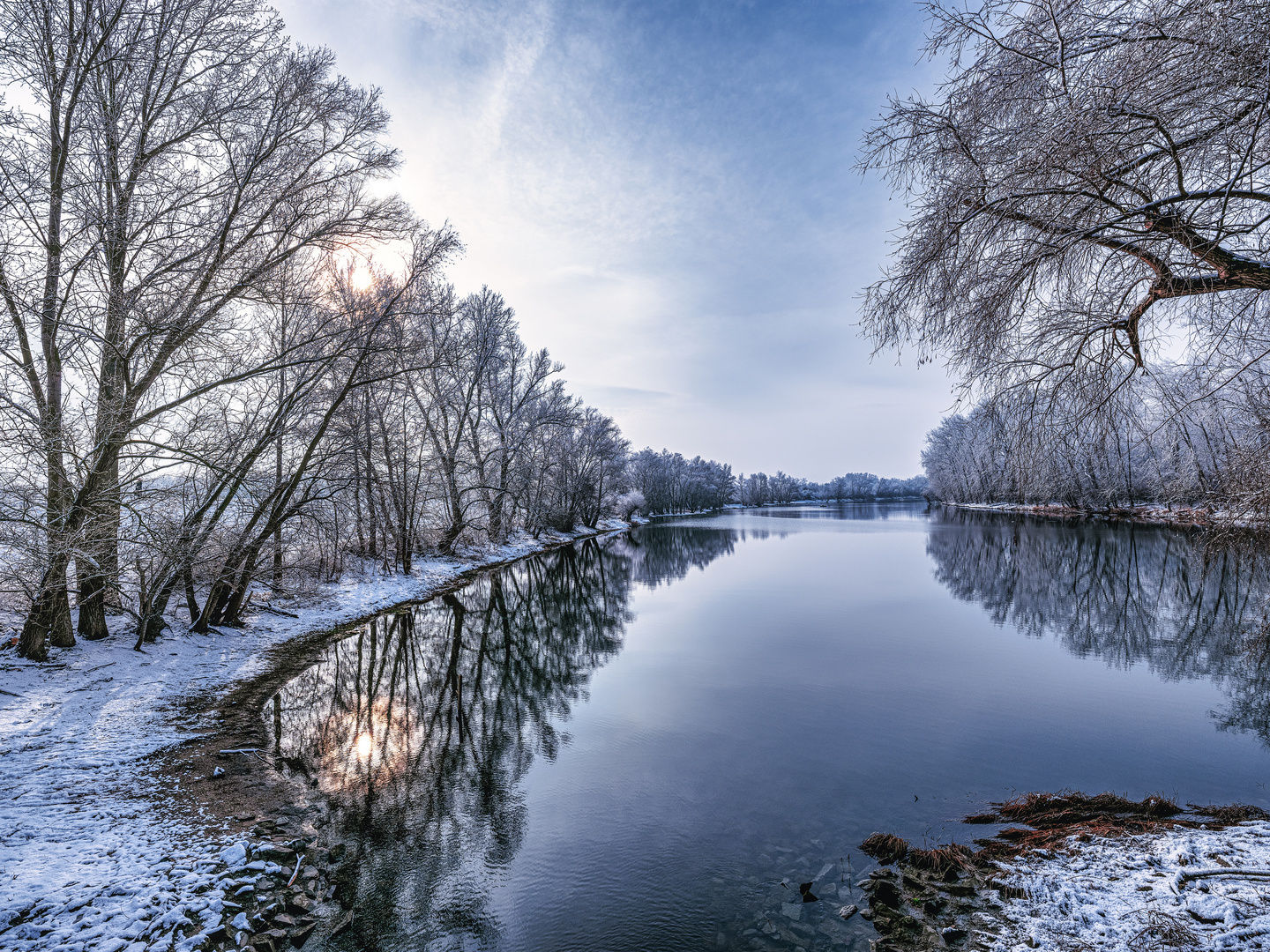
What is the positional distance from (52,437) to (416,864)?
6978mm

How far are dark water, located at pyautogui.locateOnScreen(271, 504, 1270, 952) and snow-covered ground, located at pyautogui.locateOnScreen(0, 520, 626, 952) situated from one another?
1.18 meters

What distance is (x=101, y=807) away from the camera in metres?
4.77

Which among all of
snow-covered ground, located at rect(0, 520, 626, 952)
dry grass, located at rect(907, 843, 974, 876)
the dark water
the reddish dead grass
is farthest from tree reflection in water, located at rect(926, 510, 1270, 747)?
snow-covered ground, located at rect(0, 520, 626, 952)

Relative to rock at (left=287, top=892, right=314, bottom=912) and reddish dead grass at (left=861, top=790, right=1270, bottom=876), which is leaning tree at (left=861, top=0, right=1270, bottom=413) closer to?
reddish dead grass at (left=861, top=790, right=1270, bottom=876)

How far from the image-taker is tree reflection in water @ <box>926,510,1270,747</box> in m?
10.2

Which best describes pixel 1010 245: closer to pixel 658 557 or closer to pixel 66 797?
pixel 66 797

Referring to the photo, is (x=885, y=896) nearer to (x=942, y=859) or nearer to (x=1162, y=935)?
(x=942, y=859)

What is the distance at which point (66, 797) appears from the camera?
190 inches

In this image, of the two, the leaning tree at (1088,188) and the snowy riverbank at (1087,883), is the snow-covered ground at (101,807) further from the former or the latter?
the leaning tree at (1088,188)

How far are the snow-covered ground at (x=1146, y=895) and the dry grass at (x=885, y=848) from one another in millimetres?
803

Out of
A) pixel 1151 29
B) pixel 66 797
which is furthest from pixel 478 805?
pixel 1151 29

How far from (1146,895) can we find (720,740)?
4.61 metres

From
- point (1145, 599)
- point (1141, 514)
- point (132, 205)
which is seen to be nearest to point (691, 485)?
point (1141, 514)

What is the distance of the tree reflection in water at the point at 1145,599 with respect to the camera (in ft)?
33.4
